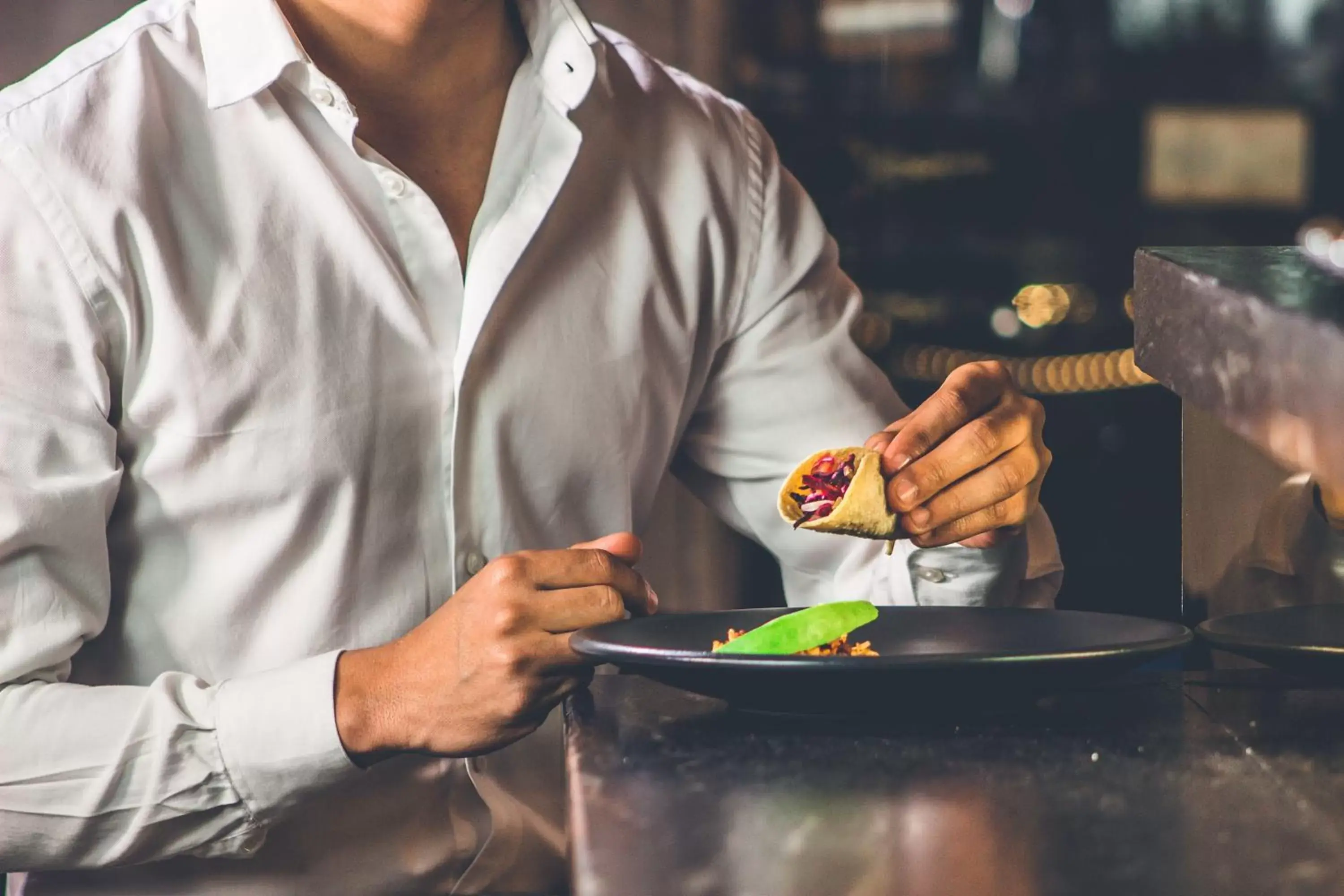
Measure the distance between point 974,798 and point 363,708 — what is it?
533 mm

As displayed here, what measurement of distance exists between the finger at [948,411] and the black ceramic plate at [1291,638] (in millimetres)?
235

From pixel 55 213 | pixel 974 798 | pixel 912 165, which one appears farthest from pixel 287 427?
pixel 912 165

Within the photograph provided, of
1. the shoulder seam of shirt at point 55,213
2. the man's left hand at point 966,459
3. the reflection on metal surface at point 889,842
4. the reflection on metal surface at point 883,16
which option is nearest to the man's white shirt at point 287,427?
the shoulder seam of shirt at point 55,213

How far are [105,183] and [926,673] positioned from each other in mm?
754

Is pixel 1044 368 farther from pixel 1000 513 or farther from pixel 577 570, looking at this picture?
pixel 577 570

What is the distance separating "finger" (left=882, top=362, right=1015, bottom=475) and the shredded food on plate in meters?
0.15

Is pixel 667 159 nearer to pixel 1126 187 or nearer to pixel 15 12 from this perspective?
pixel 15 12

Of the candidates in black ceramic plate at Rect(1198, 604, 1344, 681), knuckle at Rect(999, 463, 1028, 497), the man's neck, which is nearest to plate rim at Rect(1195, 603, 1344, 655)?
black ceramic plate at Rect(1198, 604, 1344, 681)

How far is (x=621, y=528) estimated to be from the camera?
1.48m

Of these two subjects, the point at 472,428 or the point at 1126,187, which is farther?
the point at 1126,187

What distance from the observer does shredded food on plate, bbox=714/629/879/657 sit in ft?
3.14

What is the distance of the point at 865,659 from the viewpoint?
82 centimetres

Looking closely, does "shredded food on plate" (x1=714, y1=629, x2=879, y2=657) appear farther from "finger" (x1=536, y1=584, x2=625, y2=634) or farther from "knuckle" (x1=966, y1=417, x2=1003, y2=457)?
"knuckle" (x1=966, y1=417, x2=1003, y2=457)

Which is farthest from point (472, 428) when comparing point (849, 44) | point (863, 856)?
point (849, 44)
